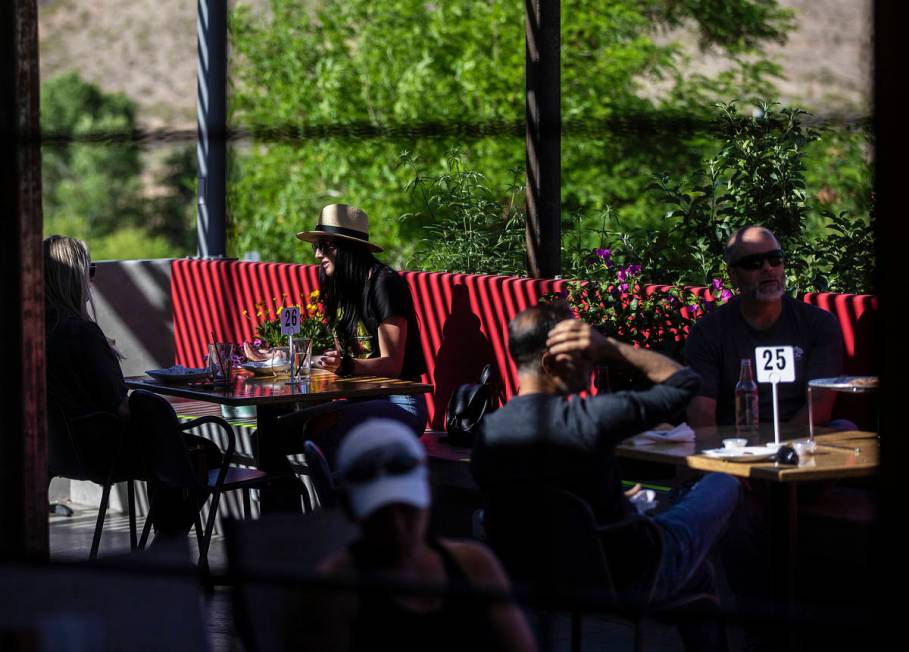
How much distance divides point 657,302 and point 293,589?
3130mm

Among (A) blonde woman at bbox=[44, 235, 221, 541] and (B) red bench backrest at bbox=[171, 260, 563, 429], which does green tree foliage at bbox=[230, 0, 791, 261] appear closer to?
(B) red bench backrest at bbox=[171, 260, 563, 429]

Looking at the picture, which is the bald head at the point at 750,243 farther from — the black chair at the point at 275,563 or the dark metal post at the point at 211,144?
the dark metal post at the point at 211,144

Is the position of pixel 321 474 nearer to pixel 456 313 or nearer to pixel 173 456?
pixel 173 456

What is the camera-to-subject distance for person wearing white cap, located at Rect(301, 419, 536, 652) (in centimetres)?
238

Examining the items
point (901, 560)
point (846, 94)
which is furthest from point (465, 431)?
point (846, 94)

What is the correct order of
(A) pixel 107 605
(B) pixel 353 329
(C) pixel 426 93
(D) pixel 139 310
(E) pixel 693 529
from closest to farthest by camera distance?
(A) pixel 107 605 → (E) pixel 693 529 → (B) pixel 353 329 → (D) pixel 139 310 → (C) pixel 426 93

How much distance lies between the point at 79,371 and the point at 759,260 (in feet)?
7.99

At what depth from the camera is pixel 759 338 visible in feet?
14.7

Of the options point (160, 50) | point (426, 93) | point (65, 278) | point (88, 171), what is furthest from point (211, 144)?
point (160, 50)

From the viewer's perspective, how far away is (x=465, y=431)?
5.54 m

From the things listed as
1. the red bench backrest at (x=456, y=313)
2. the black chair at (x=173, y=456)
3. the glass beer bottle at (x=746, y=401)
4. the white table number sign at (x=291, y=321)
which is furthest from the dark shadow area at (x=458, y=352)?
the glass beer bottle at (x=746, y=401)

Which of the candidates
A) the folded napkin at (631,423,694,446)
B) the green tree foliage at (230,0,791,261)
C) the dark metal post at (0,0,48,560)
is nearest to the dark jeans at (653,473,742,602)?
the folded napkin at (631,423,694,446)

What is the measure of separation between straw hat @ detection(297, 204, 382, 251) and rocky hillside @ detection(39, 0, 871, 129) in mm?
31738

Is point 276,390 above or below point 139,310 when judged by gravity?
below
